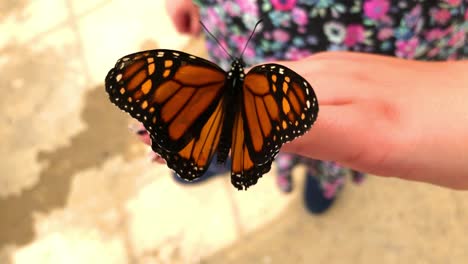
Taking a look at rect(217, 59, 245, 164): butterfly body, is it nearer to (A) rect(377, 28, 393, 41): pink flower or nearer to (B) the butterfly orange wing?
(B) the butterfly orange wing

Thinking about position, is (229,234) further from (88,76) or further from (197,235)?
(88,76)

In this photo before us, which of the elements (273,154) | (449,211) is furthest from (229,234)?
(273,154)

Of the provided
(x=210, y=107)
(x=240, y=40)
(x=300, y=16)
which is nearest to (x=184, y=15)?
(x=240, y=40)

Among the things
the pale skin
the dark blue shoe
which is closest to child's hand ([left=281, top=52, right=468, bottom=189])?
the pale skin

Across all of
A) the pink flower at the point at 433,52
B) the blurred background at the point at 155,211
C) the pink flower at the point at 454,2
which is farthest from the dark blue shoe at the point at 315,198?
the pink flower at the point at 454,2

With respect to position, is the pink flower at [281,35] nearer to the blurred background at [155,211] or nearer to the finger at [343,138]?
the finger at [343,138]
